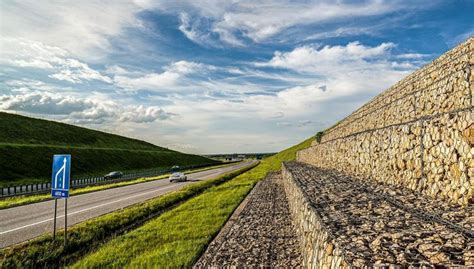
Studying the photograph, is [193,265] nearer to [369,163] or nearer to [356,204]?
[356,204]

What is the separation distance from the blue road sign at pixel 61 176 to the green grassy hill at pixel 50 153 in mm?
39040

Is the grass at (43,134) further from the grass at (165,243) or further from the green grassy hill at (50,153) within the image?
the grass at (165,243)

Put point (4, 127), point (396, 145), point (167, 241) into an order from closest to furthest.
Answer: point (396, 145) → point (167, 241) → point (4, 127)

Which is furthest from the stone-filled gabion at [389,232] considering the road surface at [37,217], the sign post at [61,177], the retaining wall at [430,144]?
the road surface at [37,217]

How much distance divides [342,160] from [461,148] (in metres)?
10.6

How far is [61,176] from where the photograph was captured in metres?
11.9

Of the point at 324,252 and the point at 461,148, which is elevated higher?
the point at 461,148

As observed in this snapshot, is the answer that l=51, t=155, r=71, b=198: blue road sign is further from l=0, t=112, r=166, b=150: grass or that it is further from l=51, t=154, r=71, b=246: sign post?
l=0, t=112, r=166, b=150: grass

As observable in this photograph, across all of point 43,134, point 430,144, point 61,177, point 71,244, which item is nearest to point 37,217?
point 71,244

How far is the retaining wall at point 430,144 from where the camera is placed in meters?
6.82

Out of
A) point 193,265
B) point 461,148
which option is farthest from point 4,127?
point 461,148

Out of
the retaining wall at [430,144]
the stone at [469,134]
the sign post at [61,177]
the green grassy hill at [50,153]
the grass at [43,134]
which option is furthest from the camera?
the grass at [43,134]

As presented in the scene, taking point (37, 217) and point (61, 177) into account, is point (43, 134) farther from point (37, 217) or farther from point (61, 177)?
point (61, 177)

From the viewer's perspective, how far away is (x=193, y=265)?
911 centimetres
